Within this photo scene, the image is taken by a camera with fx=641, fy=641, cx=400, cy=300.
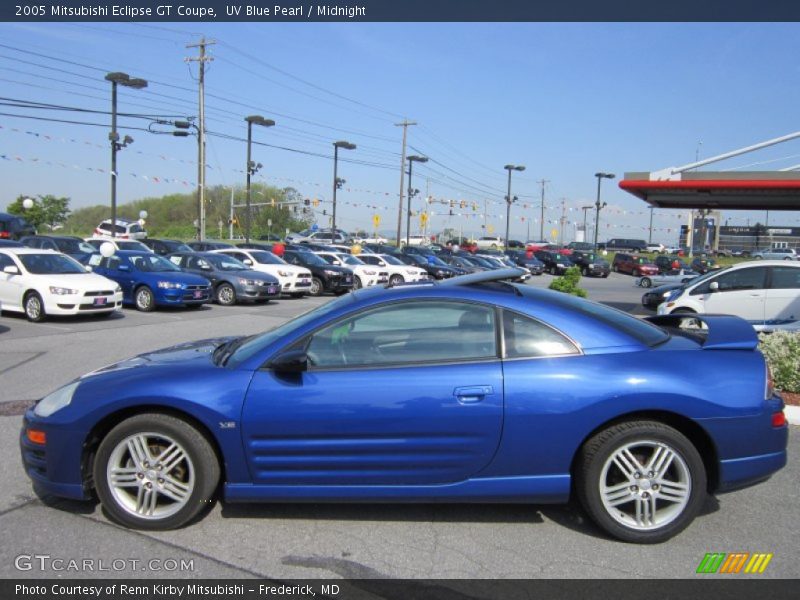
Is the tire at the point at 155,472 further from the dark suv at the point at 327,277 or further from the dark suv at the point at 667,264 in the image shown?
the dark suv at the point at 667,264

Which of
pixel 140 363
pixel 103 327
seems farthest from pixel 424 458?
pixel 103 327

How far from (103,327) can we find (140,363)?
9.43 metres

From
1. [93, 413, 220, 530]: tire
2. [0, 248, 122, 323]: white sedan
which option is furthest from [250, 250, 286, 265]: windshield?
[93, 413, 220, 530]: tire

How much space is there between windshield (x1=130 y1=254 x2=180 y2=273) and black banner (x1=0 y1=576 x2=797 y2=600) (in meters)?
13.8

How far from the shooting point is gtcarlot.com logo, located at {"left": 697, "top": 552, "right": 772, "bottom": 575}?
11.1ft

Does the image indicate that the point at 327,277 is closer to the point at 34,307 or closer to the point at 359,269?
the point at 359,269

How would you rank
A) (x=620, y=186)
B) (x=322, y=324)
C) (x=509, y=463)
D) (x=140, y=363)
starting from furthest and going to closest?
(x=620, y=186)
(x=140, y=363)
(x=322, y=324)
(x=509, y=463)

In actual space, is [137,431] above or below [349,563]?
above

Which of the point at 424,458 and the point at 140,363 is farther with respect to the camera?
the point at 140,363

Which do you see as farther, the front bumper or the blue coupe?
the blue coupe

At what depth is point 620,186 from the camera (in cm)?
1428

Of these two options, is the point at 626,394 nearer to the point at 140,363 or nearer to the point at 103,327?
the point at 140,363

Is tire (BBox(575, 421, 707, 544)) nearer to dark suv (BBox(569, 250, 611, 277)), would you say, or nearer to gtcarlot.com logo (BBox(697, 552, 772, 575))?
gtcarlot.com logo (BBox(697, 552, 772, 575))

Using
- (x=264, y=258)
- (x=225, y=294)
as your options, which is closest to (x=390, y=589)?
(x=225, y=294)
